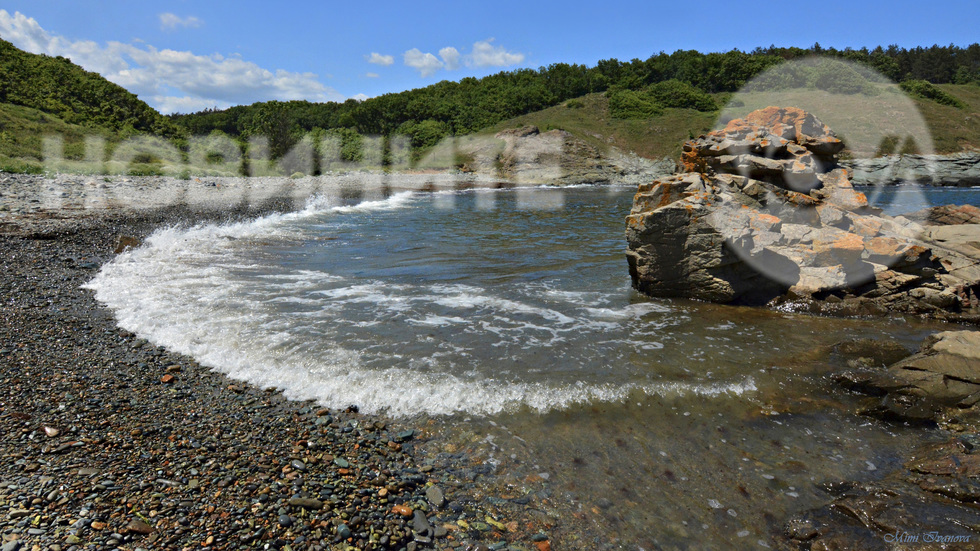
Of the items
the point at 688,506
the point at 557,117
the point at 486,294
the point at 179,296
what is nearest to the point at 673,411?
the point at 688,506

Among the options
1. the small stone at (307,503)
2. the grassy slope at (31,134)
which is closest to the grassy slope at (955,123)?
the small stone at (307,503)

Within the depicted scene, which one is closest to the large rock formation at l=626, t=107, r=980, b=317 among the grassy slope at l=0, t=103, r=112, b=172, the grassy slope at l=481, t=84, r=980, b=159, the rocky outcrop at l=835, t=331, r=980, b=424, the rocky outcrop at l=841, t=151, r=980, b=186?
the rocky outcrop at l=835, t=331, r=980, b=424

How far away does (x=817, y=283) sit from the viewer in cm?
917

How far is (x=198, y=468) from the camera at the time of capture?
3943mm

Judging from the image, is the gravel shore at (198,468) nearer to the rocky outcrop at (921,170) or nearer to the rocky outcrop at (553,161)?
the rocky outcrop at (553,161)

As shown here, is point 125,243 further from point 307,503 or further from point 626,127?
point 626,127

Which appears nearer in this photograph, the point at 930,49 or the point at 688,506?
the point at 688,506

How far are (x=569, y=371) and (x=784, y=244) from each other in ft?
20.9

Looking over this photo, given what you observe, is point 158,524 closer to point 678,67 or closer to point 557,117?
point 557,117

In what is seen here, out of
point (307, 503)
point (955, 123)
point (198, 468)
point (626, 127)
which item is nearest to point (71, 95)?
point (198, 468)

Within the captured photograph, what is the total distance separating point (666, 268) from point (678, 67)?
12492 centimetres

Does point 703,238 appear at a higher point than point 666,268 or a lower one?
higher

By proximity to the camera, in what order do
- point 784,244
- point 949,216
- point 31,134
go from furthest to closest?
point 31,134 < point 949,216 < point 784,244

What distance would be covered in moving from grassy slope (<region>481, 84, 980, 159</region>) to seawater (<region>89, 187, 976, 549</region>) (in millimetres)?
70049
